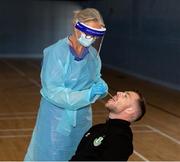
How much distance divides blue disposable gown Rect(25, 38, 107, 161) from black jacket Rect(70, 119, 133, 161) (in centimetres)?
24

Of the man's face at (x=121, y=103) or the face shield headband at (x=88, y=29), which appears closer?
the man's face at (x=121, y=103)

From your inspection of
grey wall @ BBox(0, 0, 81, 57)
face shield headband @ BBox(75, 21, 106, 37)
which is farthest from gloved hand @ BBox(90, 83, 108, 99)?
grey wall @ BBox(0, 0, 81, 57)

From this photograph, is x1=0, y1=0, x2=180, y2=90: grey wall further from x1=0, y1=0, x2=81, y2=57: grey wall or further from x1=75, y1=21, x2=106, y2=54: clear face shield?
x1=75, y1=21, x2=106, y2=54: clear face shield

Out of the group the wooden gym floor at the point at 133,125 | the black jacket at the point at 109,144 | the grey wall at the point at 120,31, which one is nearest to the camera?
the black jacket at the point at 109,144

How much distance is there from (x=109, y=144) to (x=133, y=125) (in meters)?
4.12

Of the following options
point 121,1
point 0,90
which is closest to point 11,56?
point 121,1

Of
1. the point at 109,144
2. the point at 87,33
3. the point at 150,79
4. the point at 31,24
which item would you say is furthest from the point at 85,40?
the point at 31,24

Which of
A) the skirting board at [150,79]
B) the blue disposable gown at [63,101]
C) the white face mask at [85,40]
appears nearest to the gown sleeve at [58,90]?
the blue disposable gown at [63,101]

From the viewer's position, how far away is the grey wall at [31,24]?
1633 cm

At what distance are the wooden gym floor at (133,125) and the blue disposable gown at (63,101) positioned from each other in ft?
6.64

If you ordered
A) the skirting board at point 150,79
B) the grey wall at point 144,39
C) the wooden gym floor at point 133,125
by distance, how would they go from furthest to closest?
the grey wall at point 144,39, the skirting board at point 150,79, the wooden gym floor at point 133,125

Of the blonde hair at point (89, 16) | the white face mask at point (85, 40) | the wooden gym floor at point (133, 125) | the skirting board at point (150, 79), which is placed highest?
the blonde hair at point (89, 16)

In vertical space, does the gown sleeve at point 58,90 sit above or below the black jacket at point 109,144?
above

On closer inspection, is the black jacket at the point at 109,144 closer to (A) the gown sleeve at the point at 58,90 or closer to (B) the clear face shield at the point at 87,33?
(A) the gown sleeve at the point at 58,90
